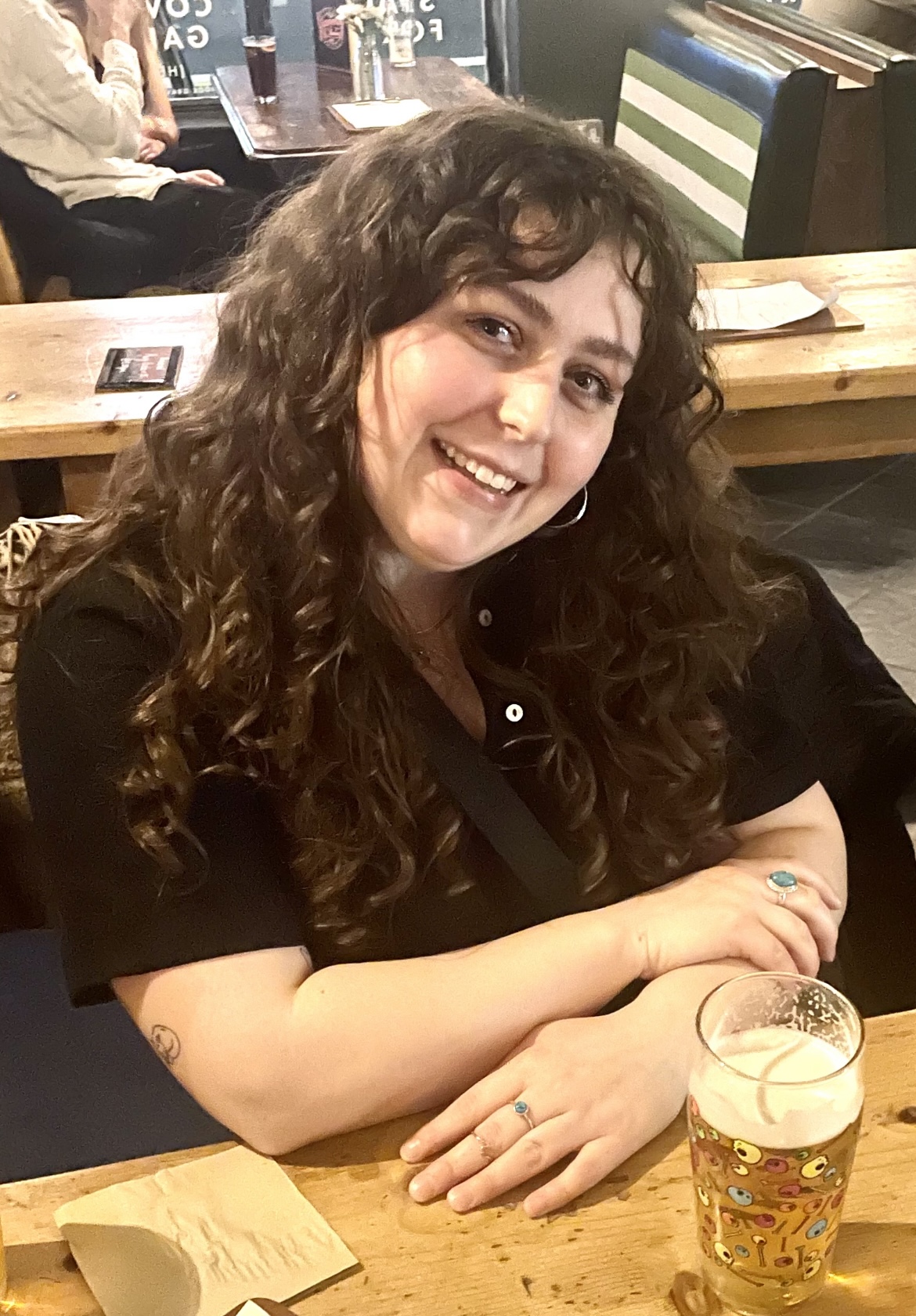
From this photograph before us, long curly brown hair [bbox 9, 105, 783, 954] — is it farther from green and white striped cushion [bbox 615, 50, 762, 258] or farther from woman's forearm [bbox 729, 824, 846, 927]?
green and white striped cushion [bbox 615, 50, 762, 258]

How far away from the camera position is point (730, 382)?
1935mm

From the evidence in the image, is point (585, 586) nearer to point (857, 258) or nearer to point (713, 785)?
point (713, 785)

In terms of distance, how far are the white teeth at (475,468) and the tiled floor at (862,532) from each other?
1.77m

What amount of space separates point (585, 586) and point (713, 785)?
0.66ft

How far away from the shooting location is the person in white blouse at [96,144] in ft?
11.6

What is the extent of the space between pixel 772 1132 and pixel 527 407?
53cm

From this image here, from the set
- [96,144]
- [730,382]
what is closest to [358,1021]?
[730,382]

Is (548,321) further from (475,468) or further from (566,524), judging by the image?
(566,524)

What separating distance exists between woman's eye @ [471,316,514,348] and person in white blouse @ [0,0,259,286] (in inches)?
106

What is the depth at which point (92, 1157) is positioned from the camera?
1.22m

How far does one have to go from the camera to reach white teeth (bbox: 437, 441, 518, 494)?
98 cm

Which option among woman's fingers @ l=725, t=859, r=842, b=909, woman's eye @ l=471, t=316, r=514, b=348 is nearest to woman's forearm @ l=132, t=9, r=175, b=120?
woman's eye @ l=471, t=316, r=514, b=348

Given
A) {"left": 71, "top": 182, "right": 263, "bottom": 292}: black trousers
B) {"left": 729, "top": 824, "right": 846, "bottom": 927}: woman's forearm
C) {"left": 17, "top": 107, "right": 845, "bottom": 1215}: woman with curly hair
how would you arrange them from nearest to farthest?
{"left": 17, "top": 107, "right": 845, "bottom": 1215}: woman with curly hair
{"left": 729, "top": 824, "right": 846, "bottom": 927}: woman's forearm
{"left": 71, "top": 182, "right": 263, "bottom": 292}: black trousers

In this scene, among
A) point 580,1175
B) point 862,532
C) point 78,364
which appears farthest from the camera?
point 862,532
